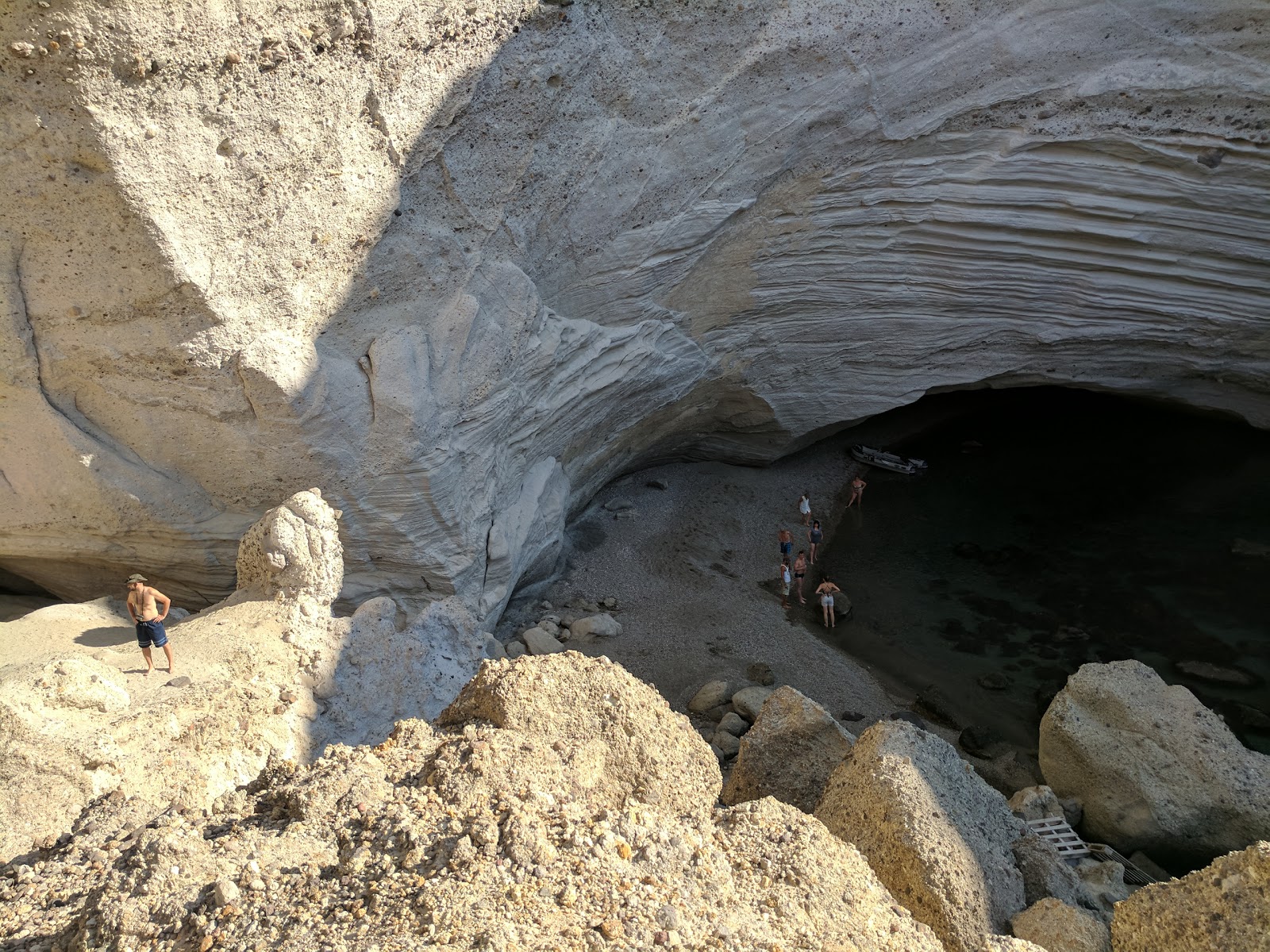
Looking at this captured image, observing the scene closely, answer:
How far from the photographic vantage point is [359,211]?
923 centimetres

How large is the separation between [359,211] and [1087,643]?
10.4m

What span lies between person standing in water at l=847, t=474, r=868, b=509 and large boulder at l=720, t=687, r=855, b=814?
9.11 meters

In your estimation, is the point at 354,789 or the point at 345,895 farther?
the point at 354,789

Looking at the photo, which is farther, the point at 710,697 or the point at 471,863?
the point at 710,697

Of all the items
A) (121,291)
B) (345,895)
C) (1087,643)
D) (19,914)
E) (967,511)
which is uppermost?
(967,511)

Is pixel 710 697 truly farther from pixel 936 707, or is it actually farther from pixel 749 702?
pixel 936 707

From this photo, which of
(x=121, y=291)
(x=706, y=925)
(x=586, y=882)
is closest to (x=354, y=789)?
(x=586, y=882)

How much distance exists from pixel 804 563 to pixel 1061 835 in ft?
19.5

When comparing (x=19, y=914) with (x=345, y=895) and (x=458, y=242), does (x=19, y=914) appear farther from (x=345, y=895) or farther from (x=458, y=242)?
(x=458, y=242)

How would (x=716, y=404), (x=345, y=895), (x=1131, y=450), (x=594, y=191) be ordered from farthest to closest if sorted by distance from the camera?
(x=1131, y=450) → (x=716, y=404) → (x=594, y=191) → (x=345, y=895)

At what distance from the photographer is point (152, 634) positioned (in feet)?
24.8

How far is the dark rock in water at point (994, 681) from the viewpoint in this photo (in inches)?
477

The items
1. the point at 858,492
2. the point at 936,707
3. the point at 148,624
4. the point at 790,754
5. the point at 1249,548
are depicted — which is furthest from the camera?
the point at 858,492

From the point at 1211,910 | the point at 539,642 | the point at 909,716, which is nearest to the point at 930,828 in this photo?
the point at 1211,910
